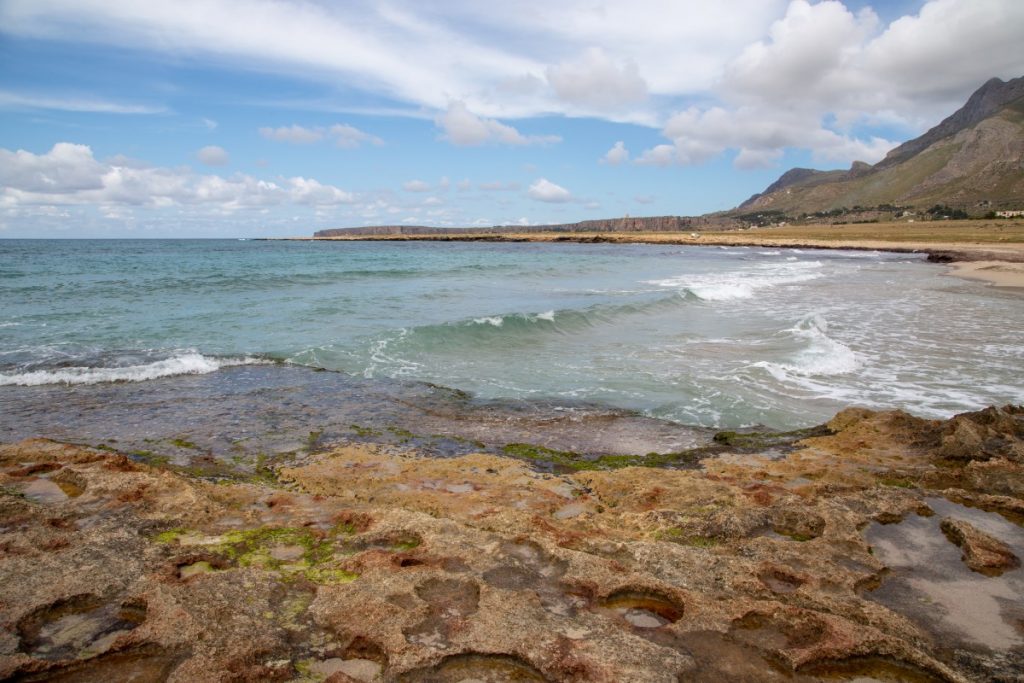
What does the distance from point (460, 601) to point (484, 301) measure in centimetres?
2448

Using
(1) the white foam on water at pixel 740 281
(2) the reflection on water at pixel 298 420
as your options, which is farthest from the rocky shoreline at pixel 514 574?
(1) the white foam on water at pixel 740 281

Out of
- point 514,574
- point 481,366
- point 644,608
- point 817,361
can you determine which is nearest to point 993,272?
point 817,361

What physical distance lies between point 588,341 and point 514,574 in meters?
14.0

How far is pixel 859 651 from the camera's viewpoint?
12.0 feet

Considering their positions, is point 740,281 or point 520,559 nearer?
point 520,559

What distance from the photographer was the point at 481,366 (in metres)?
14.9

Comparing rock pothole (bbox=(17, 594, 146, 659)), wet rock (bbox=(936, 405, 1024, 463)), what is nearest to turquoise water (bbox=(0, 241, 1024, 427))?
wet rock (bbox=(936, 405, 1024, 463))

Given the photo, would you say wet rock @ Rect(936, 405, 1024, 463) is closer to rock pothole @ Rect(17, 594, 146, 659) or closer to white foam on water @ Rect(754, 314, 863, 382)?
white foam on water @ Rect(754, 314, 863, 382)

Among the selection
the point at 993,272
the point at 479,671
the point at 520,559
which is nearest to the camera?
the point at 479,671

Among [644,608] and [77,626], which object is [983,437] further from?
[77,626]

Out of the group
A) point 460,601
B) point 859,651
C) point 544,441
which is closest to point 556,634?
point 460,601

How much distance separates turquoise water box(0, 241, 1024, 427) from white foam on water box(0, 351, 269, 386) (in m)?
0.05

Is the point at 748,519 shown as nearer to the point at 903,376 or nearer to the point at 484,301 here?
the point at 903,376

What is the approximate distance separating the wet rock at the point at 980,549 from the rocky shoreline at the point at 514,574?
0.02 m
